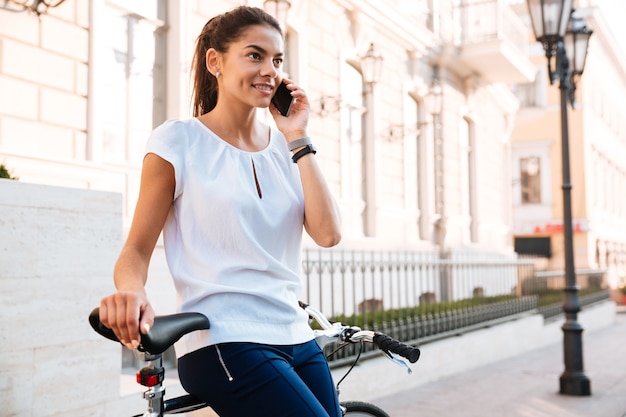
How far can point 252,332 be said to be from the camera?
1935 millimetres

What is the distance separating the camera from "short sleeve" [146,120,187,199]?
198 centimetres

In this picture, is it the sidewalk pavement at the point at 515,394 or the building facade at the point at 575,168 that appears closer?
the sidewalk pavement at the point at 515,394

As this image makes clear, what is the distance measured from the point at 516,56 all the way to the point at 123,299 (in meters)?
17.0

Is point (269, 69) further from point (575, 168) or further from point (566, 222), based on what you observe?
point (575, 168)

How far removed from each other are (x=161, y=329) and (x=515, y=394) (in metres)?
7.31

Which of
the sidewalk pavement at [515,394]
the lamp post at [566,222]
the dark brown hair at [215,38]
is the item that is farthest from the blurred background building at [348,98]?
the dark brown hair at [215,38]

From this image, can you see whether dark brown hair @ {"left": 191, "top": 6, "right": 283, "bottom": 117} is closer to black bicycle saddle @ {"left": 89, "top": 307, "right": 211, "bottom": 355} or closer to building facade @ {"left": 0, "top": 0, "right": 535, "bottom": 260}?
black bicycle saddle @ {"left": 89, "top": 307, "right": 211, "bottom": 355}

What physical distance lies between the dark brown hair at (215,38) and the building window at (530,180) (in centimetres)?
3447

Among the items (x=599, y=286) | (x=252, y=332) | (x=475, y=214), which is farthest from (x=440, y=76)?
(x=252, y=332)

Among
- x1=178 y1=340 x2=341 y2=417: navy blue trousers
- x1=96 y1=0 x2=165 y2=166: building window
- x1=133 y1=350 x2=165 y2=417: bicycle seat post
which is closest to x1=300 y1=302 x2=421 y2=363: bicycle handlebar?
x1=178 y1=340 x2=341 y2=417: navy blue trousers

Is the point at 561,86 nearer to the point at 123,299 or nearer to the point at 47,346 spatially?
the point at 47,346

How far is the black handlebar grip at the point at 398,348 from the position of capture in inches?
85.6

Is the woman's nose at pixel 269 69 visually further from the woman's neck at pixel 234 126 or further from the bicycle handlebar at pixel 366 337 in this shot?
the bicycle handlebar at pixel 366 337

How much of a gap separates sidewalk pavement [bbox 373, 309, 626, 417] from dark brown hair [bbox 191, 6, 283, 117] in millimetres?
5269
